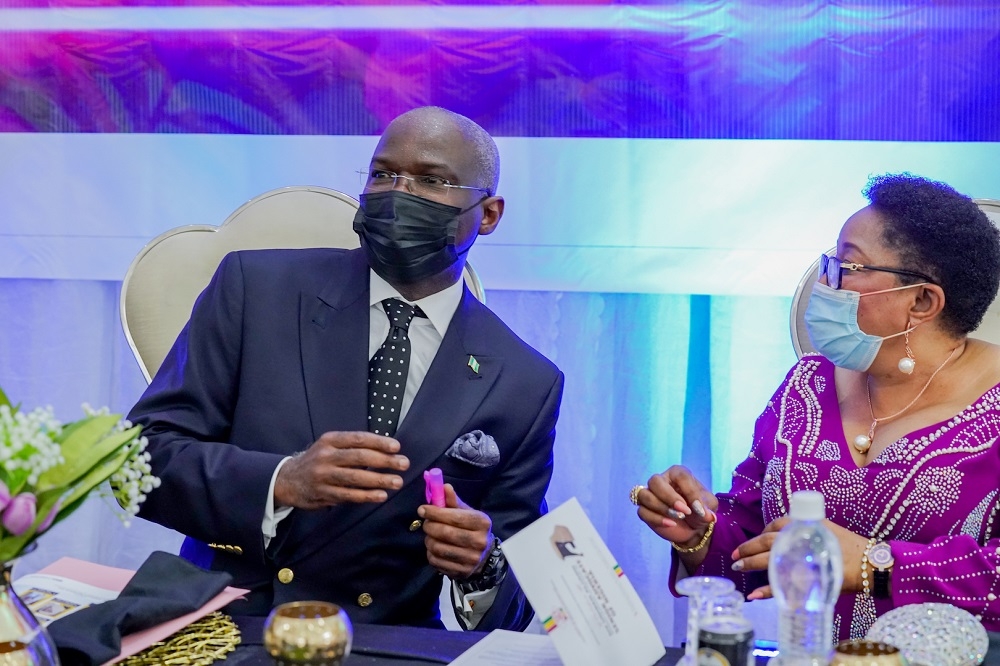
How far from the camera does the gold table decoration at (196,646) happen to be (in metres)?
1.50

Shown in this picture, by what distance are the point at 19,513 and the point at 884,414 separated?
1746 millimetres

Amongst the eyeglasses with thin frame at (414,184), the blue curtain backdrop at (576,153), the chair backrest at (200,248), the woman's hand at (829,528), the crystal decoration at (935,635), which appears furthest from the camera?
the blue curtain backdrop at (576,153)

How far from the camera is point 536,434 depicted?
2443 mm

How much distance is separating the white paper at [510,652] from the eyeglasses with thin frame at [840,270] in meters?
1.08

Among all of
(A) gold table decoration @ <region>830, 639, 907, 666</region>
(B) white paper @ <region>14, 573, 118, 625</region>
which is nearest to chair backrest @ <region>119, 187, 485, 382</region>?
(B) white paper @ <region>14, 573, 118, 625</region>

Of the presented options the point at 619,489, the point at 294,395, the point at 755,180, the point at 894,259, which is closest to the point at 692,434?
the point at 619,489

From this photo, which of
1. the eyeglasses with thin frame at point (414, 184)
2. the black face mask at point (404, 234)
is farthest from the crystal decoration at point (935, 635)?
the eyeglasses with thin frame at point (414, 184)

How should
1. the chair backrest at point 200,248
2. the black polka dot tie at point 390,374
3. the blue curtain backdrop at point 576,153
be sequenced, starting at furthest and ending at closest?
the blue curtain backdrop at point 576,153
the chair backrest at point 200,248
the black polka dot tie at point 390,374

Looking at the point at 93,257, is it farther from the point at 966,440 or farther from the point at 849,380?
the point at 966,440

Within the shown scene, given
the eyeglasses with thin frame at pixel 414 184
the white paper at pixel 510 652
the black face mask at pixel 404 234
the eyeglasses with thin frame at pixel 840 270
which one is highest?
the eyeglasses with thin frame at pixel 414 184

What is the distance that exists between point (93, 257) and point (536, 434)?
6.39ft

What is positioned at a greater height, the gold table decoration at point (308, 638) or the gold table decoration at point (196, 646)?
the gold table decoration at point (308, 638)

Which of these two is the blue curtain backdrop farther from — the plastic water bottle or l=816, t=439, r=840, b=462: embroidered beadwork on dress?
the plastic water bottle

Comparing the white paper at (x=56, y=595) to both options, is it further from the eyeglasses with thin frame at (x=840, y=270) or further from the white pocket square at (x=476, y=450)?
the eyeglasses with thin frame at (x=840, y=270)
